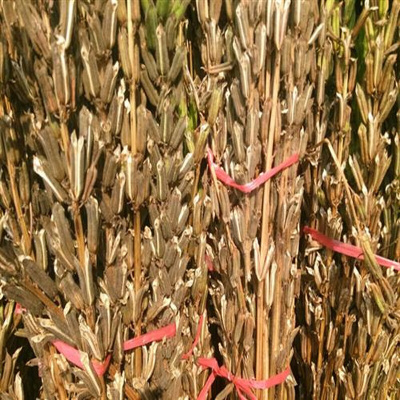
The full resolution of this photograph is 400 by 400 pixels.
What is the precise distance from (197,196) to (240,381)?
41 centimetres

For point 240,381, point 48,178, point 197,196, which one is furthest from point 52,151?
point 240,381

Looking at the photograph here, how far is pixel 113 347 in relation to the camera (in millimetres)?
1050

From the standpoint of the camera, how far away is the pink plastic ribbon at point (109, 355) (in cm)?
103

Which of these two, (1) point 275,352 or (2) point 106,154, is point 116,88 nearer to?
(2) point 106,154

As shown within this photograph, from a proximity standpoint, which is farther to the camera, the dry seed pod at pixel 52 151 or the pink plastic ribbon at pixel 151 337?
the pink plastic ribbon at pixel 151 337

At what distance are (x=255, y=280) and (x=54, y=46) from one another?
0.61m

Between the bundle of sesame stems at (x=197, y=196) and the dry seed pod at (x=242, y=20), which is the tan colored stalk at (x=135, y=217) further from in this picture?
the dry seed pod at (x=242, y=20)

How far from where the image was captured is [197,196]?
1.19 metres

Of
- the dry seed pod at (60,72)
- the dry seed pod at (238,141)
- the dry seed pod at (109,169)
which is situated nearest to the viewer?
the dry seed pod at (60,72)

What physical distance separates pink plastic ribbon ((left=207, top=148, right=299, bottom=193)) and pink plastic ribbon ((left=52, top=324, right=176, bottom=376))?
0.99ft

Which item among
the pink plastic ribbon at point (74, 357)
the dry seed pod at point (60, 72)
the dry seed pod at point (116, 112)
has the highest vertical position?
the dry seed pod at point (60, 72)

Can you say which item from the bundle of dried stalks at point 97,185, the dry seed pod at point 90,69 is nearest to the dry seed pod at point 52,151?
the bundle of dried stalks at point 97,185

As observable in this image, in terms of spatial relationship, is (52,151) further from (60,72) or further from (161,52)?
(161,52)

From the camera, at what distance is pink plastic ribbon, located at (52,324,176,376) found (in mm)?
1033
